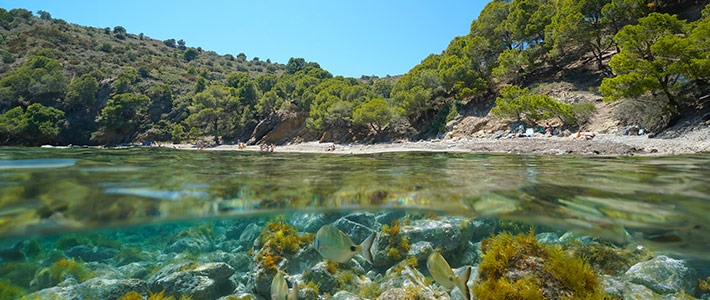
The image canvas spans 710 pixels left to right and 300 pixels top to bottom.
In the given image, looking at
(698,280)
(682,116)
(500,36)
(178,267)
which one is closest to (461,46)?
(500,36)

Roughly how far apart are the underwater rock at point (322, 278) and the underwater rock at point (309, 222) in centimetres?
190

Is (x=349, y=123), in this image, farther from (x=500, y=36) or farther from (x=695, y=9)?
(x=695, y=9)

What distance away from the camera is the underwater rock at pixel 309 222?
8508mm

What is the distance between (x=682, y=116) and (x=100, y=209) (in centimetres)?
2559

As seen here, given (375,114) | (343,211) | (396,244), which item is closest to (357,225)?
(343,211)

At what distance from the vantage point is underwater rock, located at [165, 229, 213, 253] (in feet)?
32.7

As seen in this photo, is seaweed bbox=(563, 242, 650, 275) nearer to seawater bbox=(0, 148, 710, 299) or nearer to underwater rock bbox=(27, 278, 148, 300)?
seawater bbox=(0, 148, 710, 299)

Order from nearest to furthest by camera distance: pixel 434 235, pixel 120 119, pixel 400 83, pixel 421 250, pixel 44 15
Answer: pixel 421 250 < pixel 434 235 < pixel 400 83 < pixel 120 119 < pixel 44 15

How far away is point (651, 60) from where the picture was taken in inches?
642

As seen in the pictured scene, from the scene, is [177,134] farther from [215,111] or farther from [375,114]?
[375,114]

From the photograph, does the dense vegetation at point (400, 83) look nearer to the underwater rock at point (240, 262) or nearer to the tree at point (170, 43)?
the underwater rock at point (240, 262)

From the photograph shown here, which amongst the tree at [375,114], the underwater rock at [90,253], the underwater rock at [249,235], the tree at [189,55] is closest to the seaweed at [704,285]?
the underwater rock at [249,235]

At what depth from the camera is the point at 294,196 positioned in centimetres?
600

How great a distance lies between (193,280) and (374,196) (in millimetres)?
5067
